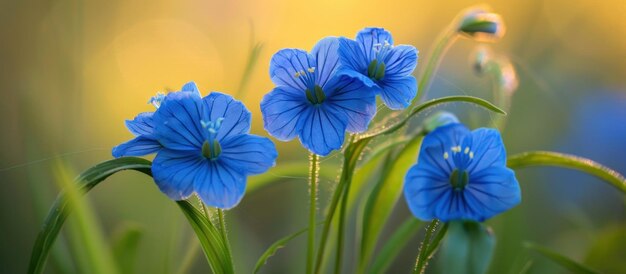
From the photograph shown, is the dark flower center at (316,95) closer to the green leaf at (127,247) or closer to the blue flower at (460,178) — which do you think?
the blue flower at (460,178)

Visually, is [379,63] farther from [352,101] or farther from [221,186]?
[221,186]

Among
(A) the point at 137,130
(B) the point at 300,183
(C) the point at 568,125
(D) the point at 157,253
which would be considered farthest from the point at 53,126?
(C) the point at 568,125

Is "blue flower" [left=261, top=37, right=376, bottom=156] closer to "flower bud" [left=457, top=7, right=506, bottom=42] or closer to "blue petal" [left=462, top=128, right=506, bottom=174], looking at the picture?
"blue petal" [left=462, top=128, right=506, bottom=174]

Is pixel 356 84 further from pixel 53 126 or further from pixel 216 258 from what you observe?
pixel 53 126

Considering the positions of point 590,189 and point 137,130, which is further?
point 590,189

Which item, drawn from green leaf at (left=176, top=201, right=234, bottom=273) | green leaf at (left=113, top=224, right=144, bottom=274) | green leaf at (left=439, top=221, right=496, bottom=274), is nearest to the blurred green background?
green leaf at (left=113, top=224, right=144, bottom=274)

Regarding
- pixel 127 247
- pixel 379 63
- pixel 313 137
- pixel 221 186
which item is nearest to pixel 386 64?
pixel 379 63

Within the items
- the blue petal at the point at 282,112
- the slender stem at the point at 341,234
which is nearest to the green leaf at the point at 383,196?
the slender stem at the point at 341,234
